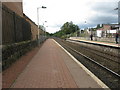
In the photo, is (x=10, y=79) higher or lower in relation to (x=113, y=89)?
higher

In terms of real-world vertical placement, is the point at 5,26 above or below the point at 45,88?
above

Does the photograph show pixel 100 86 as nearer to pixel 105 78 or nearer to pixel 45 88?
pixel 45 88

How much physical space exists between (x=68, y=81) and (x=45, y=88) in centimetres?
126

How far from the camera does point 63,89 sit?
5785 mm

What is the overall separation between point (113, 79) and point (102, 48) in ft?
58.6

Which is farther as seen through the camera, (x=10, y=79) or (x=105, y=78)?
(x=105, y=78)

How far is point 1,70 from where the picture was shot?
802 centimetres

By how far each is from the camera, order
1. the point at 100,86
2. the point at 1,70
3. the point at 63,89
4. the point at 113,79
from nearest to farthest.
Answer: the point at 63,89, the point at 100,86, the point at 1,70, the point at 113,79

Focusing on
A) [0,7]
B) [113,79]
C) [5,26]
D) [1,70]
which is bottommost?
[113,79]

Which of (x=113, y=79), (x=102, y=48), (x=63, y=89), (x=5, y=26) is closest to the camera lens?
(x=63, y=89)

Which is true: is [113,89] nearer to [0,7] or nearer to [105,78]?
[105,78]

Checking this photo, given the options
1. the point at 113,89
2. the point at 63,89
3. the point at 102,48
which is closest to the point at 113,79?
the point at 113,89

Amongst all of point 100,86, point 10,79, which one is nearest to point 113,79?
point 100,86

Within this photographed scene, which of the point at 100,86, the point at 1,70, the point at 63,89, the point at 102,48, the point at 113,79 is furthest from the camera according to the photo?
the point at 102,48
